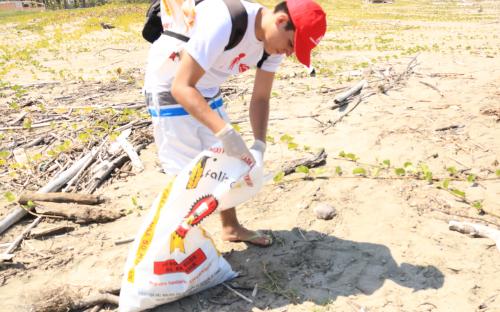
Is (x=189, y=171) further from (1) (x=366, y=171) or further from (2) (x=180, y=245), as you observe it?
(1) (x=366, y=171)

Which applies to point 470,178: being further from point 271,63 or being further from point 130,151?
point 130,151

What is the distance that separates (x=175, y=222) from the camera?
2352 millimetres

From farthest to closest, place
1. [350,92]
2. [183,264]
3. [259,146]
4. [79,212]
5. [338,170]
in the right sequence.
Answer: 1. [350,92]
2. [338,170]
3. [79,212]
4. [259,146]
5. [183,264]

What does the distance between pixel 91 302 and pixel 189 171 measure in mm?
1022

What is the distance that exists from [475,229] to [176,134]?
6.78ft

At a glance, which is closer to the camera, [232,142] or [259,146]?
[232,142]

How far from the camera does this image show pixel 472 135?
4.63 meters

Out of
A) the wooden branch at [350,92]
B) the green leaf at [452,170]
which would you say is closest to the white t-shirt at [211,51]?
the green leaf at [452,170]

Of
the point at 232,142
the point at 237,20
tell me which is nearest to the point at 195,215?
the point at 232,142

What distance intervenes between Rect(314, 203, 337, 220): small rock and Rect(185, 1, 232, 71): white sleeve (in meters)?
1.70

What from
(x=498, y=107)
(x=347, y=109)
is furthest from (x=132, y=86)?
(x=498, y=107)

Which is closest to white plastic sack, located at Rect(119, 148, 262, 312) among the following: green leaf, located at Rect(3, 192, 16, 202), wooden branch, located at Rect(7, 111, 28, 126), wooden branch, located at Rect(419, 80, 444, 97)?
green leaf, located at Rect(3, 192, 16, 202)

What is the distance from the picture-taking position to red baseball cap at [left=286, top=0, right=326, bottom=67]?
6.73ft

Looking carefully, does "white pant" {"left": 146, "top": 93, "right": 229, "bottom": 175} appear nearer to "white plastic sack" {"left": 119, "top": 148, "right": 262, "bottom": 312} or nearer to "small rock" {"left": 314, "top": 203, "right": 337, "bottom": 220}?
"white plastic sack" {"left": 119, "top": 148, "right": 262, "bottom": 312}
